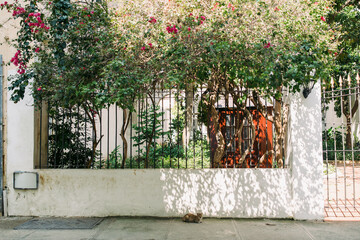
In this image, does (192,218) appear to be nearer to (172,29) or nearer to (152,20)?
(172,29)

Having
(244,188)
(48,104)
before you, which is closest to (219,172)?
(244,188)

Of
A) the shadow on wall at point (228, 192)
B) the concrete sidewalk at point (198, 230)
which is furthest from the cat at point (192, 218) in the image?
the shadow on wall at point (228, 192)

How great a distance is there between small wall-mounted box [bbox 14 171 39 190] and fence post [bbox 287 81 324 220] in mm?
4832

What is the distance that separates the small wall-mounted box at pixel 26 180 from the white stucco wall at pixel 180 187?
0.30 ft

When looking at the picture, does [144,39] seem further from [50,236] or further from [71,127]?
[50,236]

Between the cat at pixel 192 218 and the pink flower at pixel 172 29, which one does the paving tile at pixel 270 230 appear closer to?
the cat at pixel 192 218

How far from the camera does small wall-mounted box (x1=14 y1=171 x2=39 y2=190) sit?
21.1 ft

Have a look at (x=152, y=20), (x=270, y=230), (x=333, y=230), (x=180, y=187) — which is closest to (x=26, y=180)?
(x=180, y=187)

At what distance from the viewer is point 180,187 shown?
6.33 metres

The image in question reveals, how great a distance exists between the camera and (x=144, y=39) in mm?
5789

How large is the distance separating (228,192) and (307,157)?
1582 millimetres

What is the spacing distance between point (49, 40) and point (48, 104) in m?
1.33

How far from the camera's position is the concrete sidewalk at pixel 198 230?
5.27 m

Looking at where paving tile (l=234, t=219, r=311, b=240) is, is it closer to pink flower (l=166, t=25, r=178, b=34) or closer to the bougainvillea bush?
the bougainvillea bush
